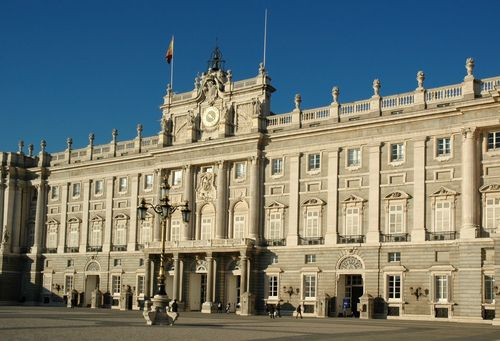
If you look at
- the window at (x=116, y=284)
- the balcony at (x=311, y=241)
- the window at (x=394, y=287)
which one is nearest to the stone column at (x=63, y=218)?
the window at (x=116, y=284)

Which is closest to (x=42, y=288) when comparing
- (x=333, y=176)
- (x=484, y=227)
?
(x=333, y=176)

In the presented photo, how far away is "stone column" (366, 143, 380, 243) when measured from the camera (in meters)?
55.4

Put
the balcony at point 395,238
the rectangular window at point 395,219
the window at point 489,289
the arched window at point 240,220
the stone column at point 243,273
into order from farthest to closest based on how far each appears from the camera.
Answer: the arched window at point 240,220
the stone column at point 243,273
the rectangular window at point 395,219
the balcony at point 395,238
the window at point 489,289

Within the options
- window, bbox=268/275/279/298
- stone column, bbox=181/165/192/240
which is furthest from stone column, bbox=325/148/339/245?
stone column, bbox=181/165/192/240

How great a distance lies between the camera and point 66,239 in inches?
3073

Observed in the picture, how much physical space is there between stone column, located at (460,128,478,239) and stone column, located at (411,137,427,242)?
321 cm

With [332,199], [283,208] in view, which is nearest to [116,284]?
[283,208]

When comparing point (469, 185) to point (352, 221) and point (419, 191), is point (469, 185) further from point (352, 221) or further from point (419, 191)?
point (352, 221)

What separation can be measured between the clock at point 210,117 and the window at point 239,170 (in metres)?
4.66

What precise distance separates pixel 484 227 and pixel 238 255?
20.3 meters

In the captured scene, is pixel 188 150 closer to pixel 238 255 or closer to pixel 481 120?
pixel 238 255

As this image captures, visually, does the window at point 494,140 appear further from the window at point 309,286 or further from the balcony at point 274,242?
the balcony at point 274,242

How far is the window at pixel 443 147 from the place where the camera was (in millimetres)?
52875

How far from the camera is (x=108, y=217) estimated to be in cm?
7431
